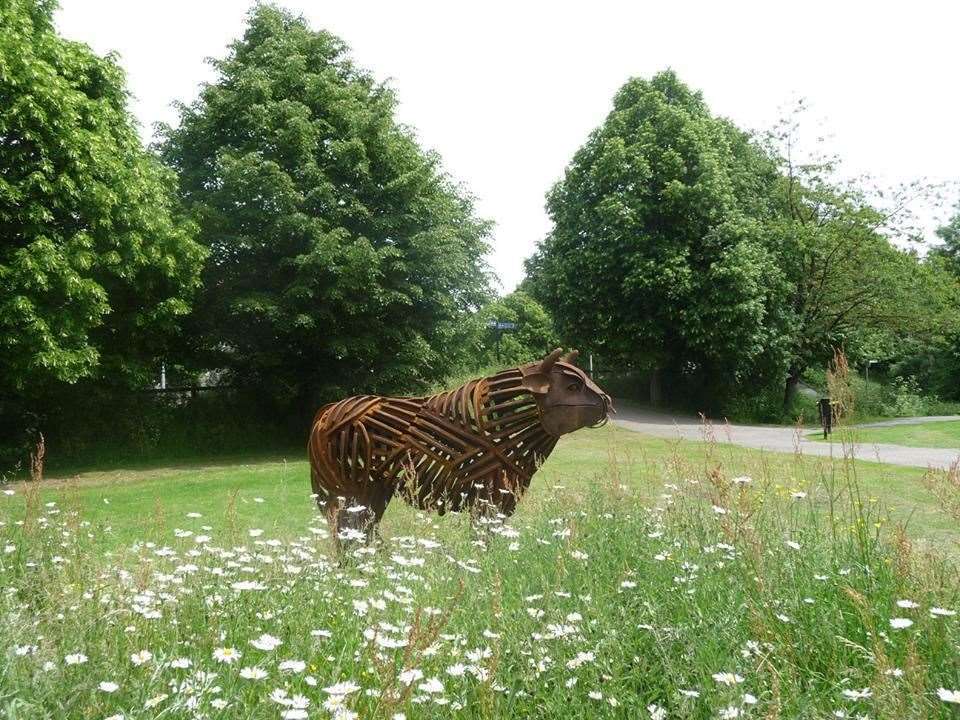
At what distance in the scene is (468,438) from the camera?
7.21 m

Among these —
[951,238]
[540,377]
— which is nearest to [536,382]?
[540,377]

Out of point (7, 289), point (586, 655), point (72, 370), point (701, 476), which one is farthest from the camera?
point (72, 370)

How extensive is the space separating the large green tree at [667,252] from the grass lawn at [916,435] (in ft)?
20.5

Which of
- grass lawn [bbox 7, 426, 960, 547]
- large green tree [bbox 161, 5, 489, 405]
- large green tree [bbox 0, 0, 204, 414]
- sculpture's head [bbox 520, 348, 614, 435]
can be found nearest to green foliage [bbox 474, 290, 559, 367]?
large green tree [bbox 161, 5, 489, 405]

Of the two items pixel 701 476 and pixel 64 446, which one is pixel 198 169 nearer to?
pixel 64 446

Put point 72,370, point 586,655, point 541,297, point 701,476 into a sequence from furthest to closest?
point 541,297, point 72,370, point 701,476, point 586,655

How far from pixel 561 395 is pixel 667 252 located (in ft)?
75.7

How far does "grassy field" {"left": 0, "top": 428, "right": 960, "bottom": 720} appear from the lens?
2816mm

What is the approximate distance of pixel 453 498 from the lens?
23.9 ft

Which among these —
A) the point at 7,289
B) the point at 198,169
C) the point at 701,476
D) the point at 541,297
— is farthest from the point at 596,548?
the point at 541,297

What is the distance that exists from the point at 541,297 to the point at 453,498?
26.4 m

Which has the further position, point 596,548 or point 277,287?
point 277,287

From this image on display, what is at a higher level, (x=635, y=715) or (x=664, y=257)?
(x=664, y=257)

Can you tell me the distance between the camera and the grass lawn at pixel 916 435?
19.9 m
